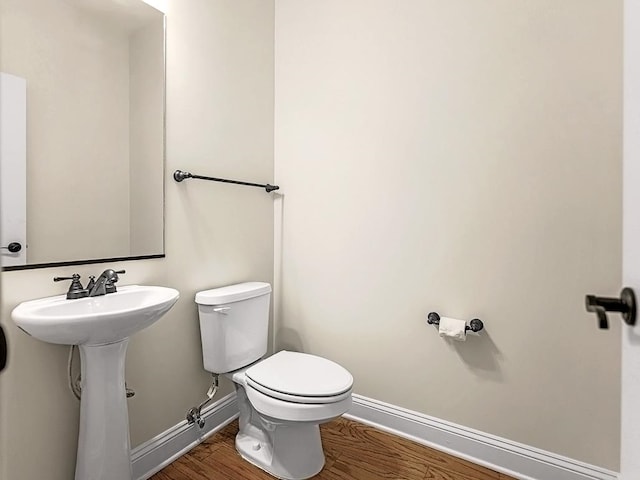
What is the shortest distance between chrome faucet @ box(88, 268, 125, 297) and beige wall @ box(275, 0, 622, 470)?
102 cm

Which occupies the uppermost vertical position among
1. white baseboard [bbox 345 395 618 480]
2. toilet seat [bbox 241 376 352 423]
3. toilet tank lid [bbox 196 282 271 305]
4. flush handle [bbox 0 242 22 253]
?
→ flush handle [bbox 0 242 22 253]

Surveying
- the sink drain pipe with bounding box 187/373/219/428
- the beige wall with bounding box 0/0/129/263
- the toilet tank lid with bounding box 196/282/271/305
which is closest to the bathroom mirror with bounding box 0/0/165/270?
the beige wall with bounding box 0/0/129/263

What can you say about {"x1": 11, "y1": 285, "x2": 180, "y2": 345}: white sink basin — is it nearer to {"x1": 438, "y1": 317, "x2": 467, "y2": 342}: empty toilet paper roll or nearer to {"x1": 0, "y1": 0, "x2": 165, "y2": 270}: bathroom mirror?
{"x1": 0, "y1": 0, "x2": 165, "y2": 270}: bathroom mirror

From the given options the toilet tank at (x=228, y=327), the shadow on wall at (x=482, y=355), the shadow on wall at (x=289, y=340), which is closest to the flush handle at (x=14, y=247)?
the toilet tank at (x=228, y=327)

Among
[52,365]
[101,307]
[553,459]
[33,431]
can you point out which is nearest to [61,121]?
[101,307]

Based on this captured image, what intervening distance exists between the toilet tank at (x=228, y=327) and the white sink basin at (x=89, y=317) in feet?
1.06

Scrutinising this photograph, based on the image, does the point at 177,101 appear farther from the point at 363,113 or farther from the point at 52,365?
the point at 52,365

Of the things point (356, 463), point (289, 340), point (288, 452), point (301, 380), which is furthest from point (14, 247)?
point (356, 463)

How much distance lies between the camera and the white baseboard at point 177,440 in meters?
1.47

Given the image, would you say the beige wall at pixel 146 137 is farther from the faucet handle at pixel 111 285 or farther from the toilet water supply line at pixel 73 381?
the toilet water supply line at pixel 73 381

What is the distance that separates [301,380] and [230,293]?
1.70 ft

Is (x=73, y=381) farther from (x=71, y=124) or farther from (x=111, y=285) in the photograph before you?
(x=71, y=124)

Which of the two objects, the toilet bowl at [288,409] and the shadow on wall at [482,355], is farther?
the shadow on wall at [482,355]

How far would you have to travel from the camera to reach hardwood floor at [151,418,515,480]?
150 cm
